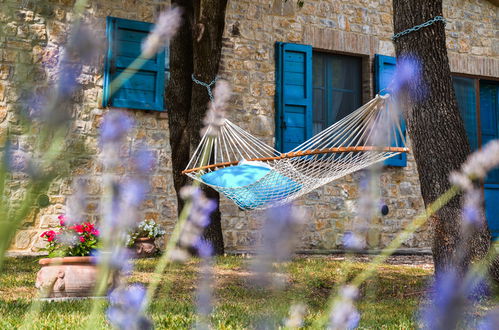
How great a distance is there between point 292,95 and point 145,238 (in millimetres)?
2472

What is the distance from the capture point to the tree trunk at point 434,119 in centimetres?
303

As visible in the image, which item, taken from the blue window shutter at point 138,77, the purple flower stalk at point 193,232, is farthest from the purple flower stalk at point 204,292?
the blue window shutter at point 138,77

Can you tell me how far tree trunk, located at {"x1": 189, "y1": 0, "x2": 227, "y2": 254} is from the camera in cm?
492

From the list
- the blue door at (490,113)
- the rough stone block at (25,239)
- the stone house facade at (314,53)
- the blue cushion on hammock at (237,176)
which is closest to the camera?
the blue cushion on hammock at (237,176)

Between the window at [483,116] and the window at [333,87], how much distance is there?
4.91ft

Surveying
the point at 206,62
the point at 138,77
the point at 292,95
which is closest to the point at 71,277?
the point at 206,62

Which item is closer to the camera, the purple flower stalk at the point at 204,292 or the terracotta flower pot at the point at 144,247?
the purple flower stalk at the point at 204,292

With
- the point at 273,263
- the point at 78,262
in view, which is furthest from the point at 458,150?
the point at 273,263

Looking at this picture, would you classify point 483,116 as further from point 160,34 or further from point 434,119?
point 160,34

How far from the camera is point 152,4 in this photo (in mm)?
6059

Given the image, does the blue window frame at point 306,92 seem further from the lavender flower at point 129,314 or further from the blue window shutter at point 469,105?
the lavender flower at point 129,314

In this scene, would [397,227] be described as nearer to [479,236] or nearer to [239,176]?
[239,176]

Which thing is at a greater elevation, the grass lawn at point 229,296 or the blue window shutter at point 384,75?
the blue window shutter at point 384,75

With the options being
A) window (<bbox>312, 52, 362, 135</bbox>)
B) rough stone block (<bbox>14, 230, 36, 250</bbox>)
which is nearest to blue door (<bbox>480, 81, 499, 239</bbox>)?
window (<bbox>312, 52, 362, 135</bbox>)
